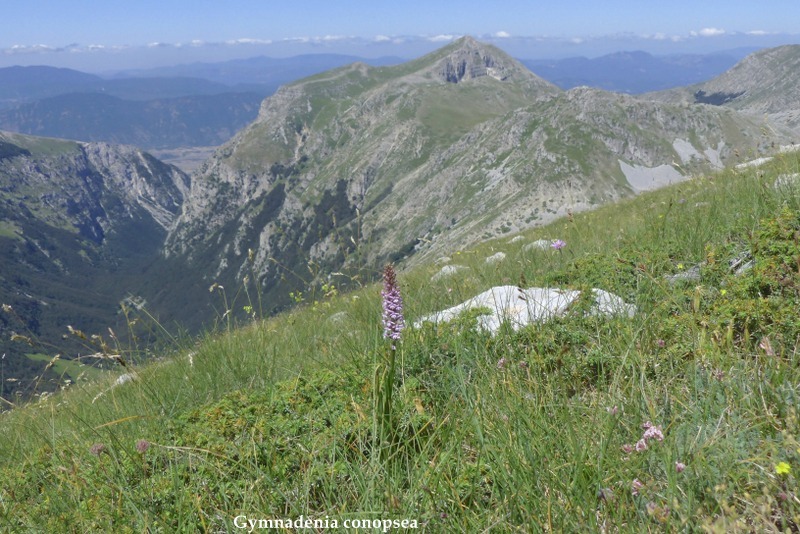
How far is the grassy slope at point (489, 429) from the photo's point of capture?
7.18ft

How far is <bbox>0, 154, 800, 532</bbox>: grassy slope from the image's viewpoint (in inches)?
86.1

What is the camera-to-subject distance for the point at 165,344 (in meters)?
6.18

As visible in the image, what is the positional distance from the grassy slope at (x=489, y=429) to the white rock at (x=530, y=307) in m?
0.16

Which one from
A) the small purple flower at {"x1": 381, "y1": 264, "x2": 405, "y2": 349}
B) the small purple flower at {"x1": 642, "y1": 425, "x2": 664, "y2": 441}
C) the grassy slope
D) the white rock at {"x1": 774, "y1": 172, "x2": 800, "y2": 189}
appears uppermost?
the white rock at {"x1": 774, "y1": 172, "x2": 800, "y2": 189}

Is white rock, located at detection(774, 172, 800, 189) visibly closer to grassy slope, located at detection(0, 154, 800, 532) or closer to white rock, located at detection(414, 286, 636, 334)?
grassy slope, located at detection(0, 154, 800, 532)

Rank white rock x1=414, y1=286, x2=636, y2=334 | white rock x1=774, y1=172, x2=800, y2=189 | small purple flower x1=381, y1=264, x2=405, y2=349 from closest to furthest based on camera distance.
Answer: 1. small purple flower x1=381, y1=264, x2=405, y2=349
2. white rock x1=414, y1=286, x2=636, y2=334
3. white rock x1=774, y1=172, x2=800, y2=189

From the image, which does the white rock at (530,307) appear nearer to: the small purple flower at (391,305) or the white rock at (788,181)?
the small purple flower at (391,305)

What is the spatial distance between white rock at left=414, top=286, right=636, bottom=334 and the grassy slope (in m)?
0.16

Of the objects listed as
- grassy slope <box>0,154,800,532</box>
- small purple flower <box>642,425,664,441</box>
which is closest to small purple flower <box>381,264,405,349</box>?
grassy slope <box>0,154,800,532</box>

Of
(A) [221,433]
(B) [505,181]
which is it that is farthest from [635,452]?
(B) [505,181]

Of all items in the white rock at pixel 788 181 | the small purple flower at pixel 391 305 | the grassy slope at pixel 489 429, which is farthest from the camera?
the white rock at pixel 788 181

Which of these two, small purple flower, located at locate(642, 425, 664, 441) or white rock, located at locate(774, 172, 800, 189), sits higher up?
white rock, located at locate(774, 172, 800, 189)

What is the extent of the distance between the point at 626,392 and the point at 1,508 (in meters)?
3.95

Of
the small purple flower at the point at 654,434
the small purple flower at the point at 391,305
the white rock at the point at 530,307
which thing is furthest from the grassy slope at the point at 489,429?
the small purple flower at the point at 391,305
